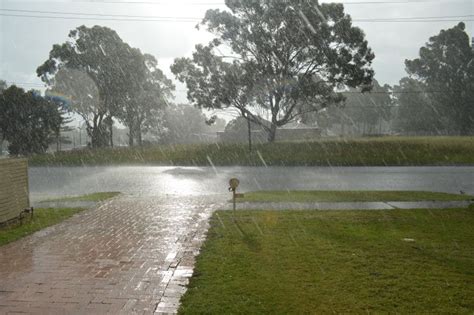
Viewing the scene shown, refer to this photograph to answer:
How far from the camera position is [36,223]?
7.90m

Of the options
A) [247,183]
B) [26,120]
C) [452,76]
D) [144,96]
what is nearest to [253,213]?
[247,183]

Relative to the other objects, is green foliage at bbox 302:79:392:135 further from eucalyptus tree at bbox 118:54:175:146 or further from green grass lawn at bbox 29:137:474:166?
green grass lawn at bbox 29:137:474:166

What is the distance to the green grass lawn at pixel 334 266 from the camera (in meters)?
4.17

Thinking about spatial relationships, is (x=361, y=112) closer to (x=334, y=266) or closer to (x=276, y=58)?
(x=276, y=58)

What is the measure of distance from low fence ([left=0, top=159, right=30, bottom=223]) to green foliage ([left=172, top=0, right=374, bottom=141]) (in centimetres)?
2176

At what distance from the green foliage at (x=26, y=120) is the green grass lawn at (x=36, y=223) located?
2554cm

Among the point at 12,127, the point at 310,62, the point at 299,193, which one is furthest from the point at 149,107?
the point at 299,193

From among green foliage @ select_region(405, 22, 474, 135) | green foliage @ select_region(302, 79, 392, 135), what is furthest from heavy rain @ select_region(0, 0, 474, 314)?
green foliage @ select_region(302, 79, 392, 135)

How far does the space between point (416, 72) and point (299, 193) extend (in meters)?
49.8

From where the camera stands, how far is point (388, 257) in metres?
5.66

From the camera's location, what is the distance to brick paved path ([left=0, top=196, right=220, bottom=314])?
4277 mm

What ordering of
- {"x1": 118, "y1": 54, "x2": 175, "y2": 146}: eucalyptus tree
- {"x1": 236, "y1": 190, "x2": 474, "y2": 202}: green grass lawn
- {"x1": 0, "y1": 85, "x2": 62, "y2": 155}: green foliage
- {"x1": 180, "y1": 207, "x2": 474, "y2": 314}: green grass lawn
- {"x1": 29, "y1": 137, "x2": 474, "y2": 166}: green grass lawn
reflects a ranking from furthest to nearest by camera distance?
{"x1": 118, "y1": 54, "x2": 175, "y2": 146}: eucalyptus tree, {"x1": 0, "y1": 85, "x2": 62, "y2": 155}: green foliage, {"x1": 29, "y1": 137, "x2": 474, "y2": 166}: green grass lawn, {"x1": 236, "y1": 190, "x2": 474, "y2": 202}: green grass lawn, {"x1": 180, "y1": 207, "x2": 474, "y2": 314}: green grass lawn

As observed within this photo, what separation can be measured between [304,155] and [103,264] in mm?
20698

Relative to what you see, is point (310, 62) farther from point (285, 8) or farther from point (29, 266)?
point (29, 266)
